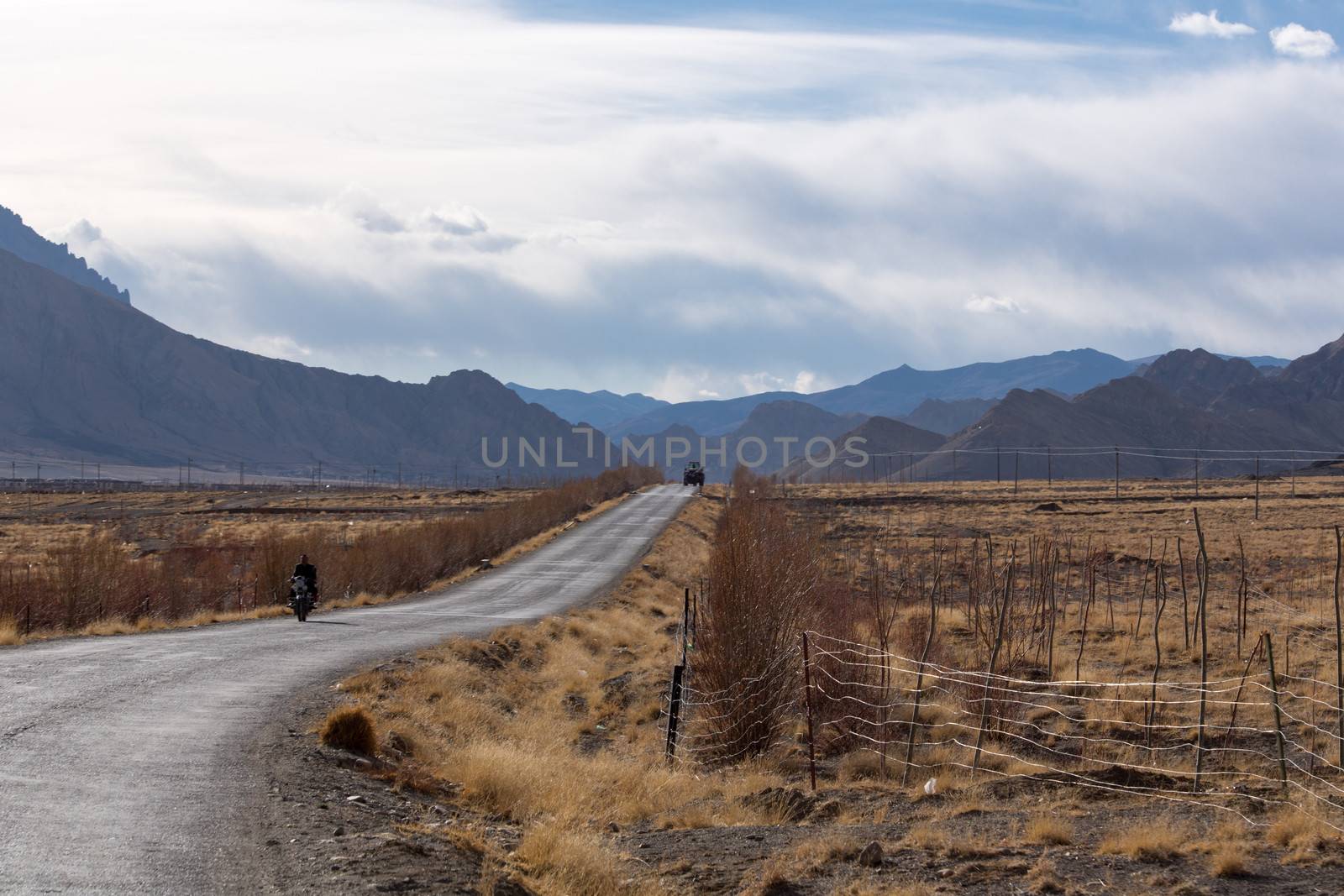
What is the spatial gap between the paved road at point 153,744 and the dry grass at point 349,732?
888 mm

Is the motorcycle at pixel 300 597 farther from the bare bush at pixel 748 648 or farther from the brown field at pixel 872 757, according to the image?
the bare bush at pixel 748 648

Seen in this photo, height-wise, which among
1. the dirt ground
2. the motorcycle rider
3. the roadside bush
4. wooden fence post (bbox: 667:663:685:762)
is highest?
the motorcycle rider

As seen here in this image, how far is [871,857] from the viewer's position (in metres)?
10.5

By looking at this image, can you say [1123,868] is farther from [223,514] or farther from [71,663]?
[223,514]

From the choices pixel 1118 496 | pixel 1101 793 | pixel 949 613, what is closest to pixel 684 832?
pixel 1101 793

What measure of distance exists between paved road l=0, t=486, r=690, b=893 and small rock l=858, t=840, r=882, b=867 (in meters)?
4.99

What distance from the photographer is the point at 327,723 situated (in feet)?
43.9

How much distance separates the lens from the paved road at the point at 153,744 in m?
8.45

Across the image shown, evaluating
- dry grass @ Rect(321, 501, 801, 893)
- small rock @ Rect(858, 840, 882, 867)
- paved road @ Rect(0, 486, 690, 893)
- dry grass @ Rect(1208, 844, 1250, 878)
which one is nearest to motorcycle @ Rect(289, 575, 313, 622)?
paved road @ Rect(0, 486, 690, 893)

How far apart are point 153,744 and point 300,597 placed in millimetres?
14734

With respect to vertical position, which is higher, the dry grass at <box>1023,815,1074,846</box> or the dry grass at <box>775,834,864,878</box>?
the dry grass at <box>1023,815,1074,846</box>

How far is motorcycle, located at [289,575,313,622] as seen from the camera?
88.2 feet

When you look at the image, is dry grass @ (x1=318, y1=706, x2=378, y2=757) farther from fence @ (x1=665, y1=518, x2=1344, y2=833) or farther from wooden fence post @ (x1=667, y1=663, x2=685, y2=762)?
fence @ (x1=665, y1=518, x2=1344, y2=833)

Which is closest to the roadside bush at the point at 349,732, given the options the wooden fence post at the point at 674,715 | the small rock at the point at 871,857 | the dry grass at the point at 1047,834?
the wooden fence post at the point at 674,715
